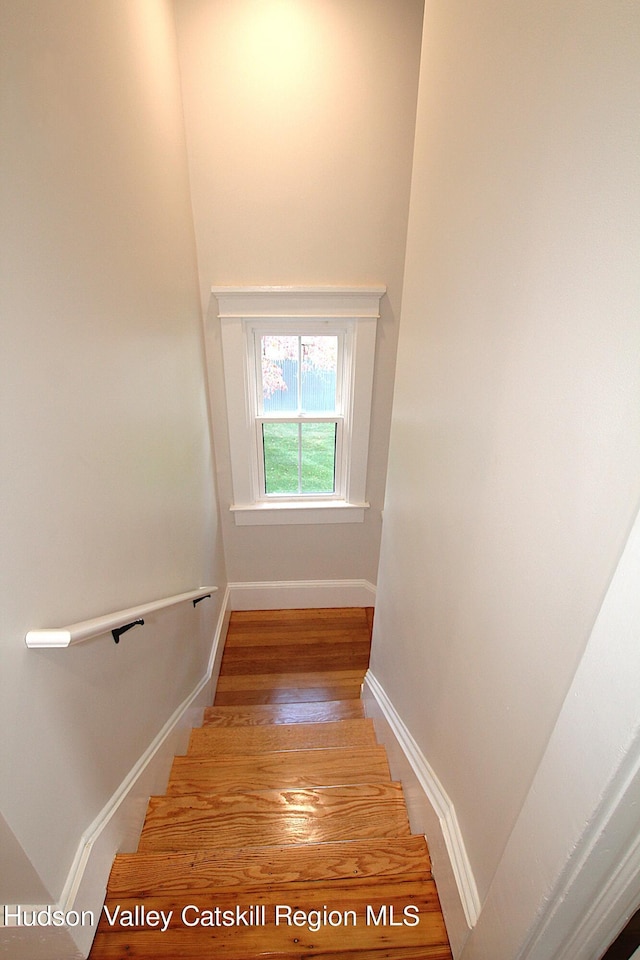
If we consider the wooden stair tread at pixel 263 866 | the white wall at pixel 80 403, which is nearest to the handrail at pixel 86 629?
the white wall at pixel 80 403

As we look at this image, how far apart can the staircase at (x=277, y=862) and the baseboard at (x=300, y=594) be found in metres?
1.18

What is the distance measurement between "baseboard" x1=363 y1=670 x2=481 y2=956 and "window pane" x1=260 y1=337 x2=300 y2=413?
1.81 m

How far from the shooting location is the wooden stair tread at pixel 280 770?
1534 mm

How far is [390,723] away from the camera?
168 cm

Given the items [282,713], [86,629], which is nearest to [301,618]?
[282,713]

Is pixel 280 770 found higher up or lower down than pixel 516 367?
lower down

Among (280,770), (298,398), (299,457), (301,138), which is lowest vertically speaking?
(280,770)

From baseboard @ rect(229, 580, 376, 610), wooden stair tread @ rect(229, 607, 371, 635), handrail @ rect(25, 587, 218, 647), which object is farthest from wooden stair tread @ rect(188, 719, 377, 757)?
baseboard @ rect(229, 580, 376, 610)

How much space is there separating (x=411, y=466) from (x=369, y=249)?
1.44 m

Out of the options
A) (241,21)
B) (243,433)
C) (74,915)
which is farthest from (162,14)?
(74,915)

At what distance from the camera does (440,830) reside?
42.4 inches

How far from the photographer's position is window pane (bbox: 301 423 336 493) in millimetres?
2719

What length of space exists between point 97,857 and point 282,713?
4.71 feet

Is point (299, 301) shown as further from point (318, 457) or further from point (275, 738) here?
point (275, 738)
